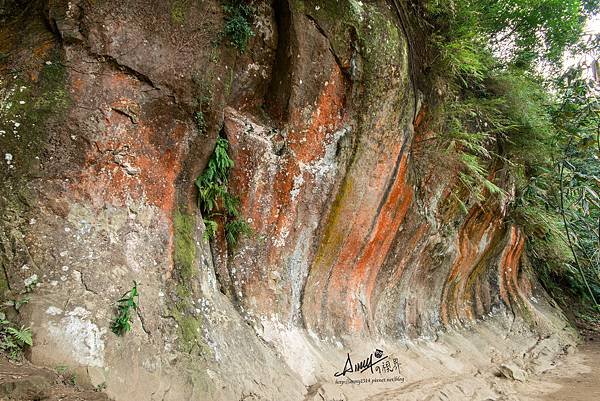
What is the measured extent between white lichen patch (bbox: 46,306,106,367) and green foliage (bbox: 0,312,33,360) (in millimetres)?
197

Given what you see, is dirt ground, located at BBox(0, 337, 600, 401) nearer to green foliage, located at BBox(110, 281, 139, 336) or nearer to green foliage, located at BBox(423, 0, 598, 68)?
green foliage, located at BBox(110, 281, 139, 336)

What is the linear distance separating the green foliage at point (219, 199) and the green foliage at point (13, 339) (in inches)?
89.6

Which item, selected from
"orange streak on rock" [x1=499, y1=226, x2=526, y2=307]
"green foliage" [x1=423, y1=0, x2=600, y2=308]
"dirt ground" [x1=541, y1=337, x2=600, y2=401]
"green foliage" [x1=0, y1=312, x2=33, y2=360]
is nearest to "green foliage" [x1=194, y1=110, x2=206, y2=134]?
"green foliage" [x1=0, y1=312, x2=33, y2=360]

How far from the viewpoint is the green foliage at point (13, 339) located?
12.2 feet

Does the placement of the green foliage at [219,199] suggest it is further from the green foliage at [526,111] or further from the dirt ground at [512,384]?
the green foliage at [526,111]

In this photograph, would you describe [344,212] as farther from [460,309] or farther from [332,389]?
[460,309]

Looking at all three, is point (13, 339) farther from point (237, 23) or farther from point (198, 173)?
point (237, 23)

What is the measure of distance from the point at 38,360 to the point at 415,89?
6.14 m

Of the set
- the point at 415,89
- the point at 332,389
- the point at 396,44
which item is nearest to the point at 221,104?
the point at 396,44

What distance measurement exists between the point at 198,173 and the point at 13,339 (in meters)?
2.63

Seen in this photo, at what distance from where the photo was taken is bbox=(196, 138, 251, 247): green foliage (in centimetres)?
562

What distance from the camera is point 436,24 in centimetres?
727

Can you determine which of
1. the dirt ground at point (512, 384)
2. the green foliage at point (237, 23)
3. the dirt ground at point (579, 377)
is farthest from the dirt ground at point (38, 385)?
the dirt ground at point (579, 377)

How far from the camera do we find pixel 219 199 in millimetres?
5801
